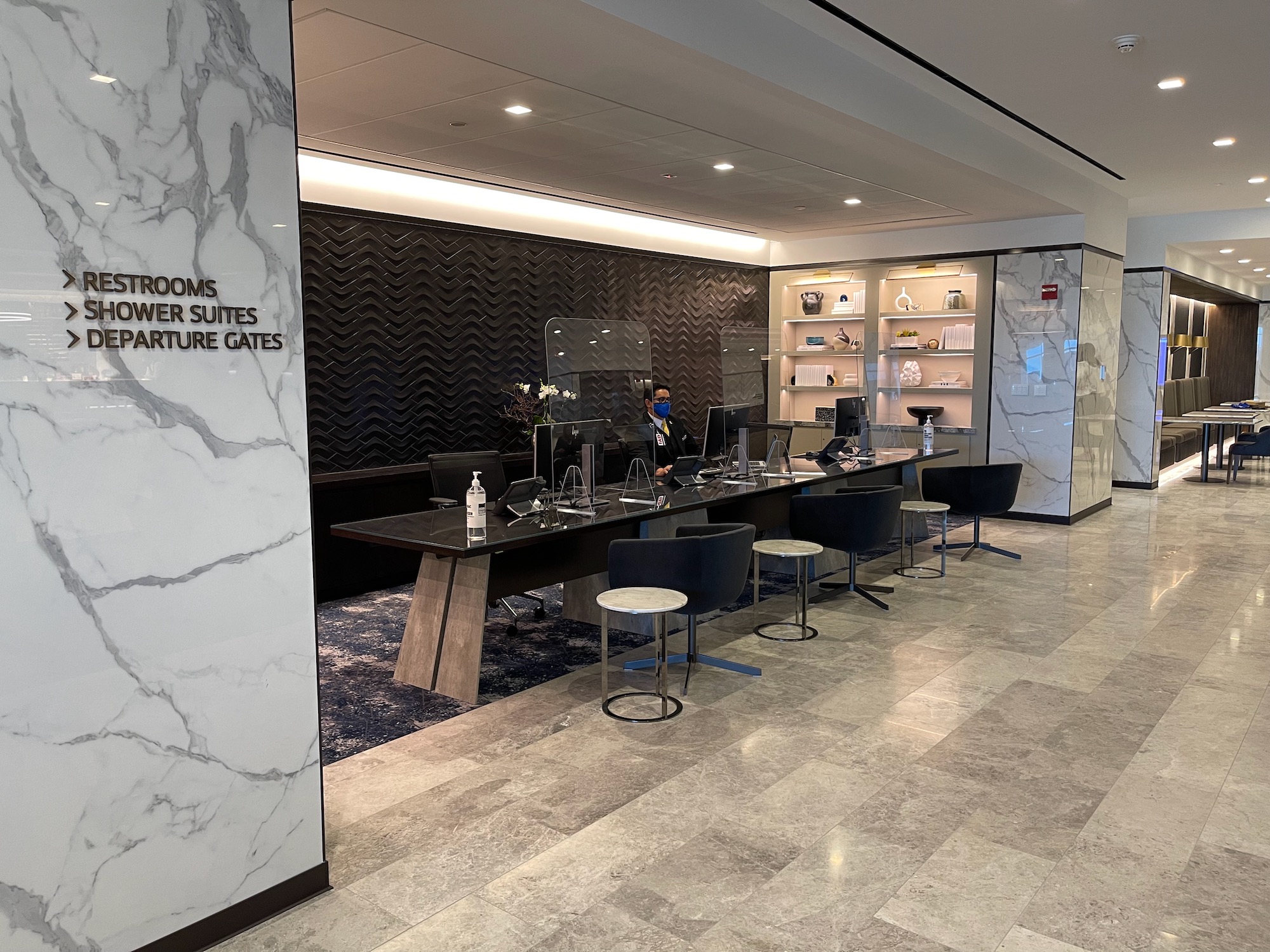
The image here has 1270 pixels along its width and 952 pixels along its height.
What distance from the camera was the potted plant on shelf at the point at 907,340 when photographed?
10.9m

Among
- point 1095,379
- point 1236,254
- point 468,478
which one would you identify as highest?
point 1236,254

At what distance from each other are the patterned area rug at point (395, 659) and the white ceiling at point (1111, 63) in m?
3.65

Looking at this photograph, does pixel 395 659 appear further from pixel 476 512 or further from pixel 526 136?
pixel 526 136

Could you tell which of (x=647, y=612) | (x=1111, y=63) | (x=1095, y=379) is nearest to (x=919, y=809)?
(x=647, y=612)

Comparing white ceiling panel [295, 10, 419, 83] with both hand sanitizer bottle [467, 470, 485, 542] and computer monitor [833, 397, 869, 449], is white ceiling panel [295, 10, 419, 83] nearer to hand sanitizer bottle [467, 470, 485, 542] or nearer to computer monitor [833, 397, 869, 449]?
hand sanitizer bottle [467, 470, 485, 542]

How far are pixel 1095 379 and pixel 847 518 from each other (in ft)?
18.5

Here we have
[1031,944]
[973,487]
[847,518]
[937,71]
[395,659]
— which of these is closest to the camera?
[1031,944]

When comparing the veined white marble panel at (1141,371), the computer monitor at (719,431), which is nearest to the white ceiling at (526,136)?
the computer monitor at (719,431)

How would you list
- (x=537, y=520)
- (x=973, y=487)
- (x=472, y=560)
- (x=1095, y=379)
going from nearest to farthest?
1. (x=472, y=560)
2. (x=537, y=520)
3. (x=973, y=487)
4. (x=1095, y=379)

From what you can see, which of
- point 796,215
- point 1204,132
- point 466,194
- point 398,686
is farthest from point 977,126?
point 398,686

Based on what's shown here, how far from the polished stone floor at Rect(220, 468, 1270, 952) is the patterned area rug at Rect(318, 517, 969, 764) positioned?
178 millimetres

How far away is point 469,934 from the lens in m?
2.72

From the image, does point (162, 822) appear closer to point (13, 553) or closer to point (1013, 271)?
point (13, 553)

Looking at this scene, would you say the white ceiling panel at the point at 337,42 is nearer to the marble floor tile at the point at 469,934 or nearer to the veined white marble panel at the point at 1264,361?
the marble floor tile at the point at 469,934
